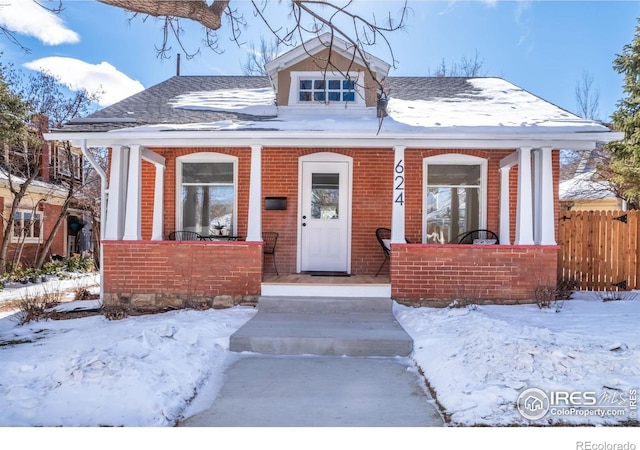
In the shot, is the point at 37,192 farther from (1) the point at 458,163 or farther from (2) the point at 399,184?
(1) the point at 458,163

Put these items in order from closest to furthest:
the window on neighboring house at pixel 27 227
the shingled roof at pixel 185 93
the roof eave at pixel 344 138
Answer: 1. the roof eave at pixel 344 138
2. the shingled roof at pixel 185 93
3. the window on neighboring house at pixel 27 227

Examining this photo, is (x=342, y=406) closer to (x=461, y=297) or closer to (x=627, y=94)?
(x=461, y=297)

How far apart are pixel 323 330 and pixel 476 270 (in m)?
2.84

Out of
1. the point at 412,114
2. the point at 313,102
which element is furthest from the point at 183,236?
the point at 412,114

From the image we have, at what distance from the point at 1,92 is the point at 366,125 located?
929cm

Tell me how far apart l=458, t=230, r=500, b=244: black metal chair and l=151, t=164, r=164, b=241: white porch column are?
577 centimetres

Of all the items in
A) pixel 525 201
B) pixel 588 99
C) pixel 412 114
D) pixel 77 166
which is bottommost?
pixel 525 201

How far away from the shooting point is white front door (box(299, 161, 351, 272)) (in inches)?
297

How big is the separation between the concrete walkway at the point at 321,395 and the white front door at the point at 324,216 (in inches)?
137

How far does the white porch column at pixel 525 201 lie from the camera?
6.16m

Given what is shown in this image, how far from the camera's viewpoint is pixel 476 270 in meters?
6.09

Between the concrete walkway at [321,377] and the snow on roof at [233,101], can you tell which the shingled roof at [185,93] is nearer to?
the snow on roof at [233,101]

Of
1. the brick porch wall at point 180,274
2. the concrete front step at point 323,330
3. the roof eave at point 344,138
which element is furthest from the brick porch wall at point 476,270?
the brick porch wall at point 180,274

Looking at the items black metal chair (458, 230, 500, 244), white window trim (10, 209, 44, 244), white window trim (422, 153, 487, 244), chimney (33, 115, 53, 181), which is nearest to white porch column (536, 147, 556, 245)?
black metal chair (458, 230, 500, 244)
